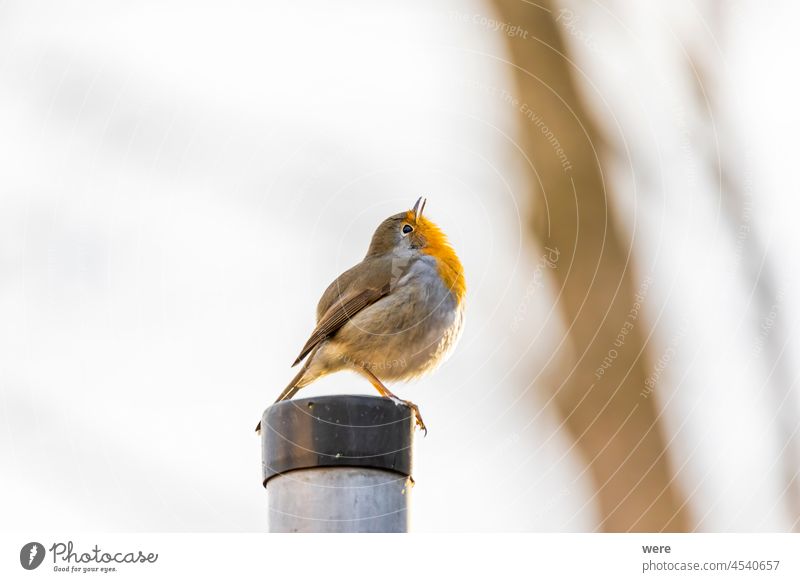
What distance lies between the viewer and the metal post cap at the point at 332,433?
438 centimetres

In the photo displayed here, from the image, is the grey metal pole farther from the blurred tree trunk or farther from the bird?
the blurred tree trunk

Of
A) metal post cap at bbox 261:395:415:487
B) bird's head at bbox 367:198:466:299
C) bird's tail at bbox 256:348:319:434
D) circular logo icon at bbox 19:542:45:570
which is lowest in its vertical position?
circular logo icon at bbox 19:542:45:570

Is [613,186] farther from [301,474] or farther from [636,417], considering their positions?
[301,474]

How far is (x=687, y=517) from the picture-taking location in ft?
23.9

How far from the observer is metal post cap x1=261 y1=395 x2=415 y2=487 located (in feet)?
14.4

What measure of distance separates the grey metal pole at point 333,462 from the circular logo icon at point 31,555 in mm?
905

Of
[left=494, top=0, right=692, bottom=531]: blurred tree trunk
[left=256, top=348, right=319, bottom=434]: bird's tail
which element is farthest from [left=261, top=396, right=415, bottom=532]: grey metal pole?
[left=494, top=0, right=692, bottom=531]: blurred tree trunk

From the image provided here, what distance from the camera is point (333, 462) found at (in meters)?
4.41

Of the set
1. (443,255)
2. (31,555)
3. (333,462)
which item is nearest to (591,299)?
(443,255)

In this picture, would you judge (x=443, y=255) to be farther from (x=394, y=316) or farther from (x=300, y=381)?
(x=300, y=381)

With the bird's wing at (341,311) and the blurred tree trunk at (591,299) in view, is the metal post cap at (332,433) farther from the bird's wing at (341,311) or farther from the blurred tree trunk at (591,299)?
the blurred tree trunk at (591,299)

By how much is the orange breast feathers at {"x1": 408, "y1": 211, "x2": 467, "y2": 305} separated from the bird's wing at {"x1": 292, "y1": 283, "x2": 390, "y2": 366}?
0.32 metres

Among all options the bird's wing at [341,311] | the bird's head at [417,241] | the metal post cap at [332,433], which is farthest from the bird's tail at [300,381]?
the metal post cap at [332,433]

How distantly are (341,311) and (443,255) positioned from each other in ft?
2.06
